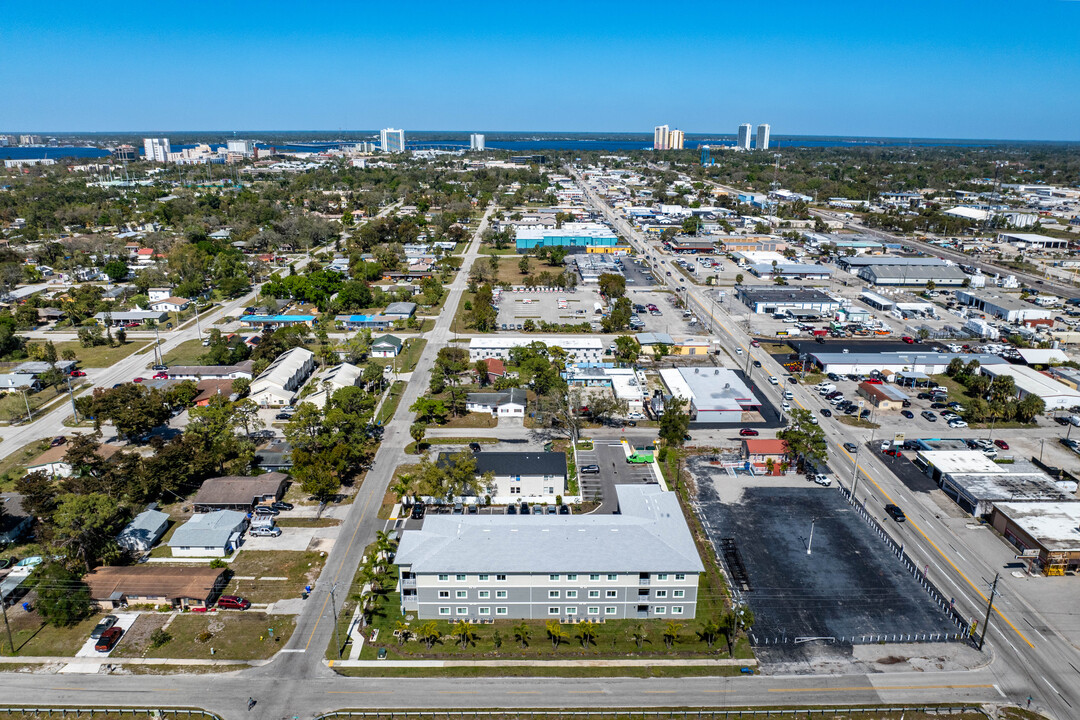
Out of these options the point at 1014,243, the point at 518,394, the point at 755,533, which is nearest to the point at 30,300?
the point at 518,394

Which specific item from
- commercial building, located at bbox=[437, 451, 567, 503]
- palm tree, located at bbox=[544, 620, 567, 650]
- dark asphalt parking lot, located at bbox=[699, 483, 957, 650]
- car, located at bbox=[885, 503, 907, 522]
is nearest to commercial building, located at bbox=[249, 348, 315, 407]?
commercial building, located at bbox=[437, 451, 567, 503]

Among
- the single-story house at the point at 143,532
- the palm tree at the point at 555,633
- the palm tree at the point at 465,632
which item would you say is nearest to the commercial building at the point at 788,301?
the palm tree at the point at 555,633

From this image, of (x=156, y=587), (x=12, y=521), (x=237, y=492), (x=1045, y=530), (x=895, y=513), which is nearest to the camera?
(x=156, y=587)

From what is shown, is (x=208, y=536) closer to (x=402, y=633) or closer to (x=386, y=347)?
(x=402, y=633)

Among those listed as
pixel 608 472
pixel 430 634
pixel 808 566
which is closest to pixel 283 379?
pixel 608 472

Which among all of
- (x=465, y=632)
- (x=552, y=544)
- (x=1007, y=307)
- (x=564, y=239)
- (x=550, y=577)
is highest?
(x=564, y=239)

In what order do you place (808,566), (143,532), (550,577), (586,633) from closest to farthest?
(586,633)
(550,577)
(808,566)
(143,532)

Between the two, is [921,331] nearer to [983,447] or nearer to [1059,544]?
[983,447]

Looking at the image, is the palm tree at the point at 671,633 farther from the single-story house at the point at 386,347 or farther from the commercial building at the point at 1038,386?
the single-story house at the point at 386,347
